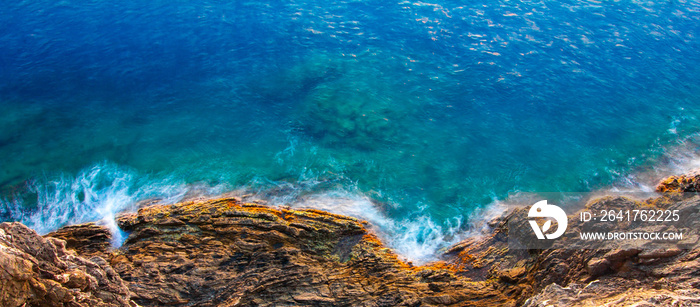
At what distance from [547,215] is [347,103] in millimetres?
25986

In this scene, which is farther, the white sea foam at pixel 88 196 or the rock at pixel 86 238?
the white sea foam at pixel 88 196

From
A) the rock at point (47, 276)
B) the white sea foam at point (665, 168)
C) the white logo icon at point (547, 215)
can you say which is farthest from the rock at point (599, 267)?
the rock at point (47, 276)

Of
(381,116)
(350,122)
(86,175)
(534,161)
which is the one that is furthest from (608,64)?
(86,175)

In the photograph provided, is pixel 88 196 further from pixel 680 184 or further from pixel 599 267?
pixel 680 184

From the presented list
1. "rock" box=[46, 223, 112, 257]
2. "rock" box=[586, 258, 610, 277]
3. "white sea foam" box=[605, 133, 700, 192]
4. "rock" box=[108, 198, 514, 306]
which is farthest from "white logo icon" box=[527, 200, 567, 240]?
"rock" box=[46, 223, 112, 257]

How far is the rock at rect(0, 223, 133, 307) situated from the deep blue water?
14.4 metres

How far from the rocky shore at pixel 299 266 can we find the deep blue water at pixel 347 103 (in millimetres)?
3876

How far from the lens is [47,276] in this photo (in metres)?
21.3

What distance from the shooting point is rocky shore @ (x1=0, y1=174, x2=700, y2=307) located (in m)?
22.2

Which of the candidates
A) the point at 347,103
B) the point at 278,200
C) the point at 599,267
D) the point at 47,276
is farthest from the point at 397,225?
→ the point at 47,276

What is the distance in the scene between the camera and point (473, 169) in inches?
1711

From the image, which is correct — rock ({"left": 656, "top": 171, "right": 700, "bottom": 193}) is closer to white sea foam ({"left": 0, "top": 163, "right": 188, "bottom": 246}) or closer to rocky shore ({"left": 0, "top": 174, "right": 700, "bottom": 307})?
rocky shore ({"left": 0, "top": 174, "right": 700, "bottom": 307})

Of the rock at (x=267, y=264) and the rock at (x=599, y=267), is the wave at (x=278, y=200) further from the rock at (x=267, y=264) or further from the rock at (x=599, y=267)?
the rock at (x=599, y=267)

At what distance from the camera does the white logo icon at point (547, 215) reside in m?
32.3
